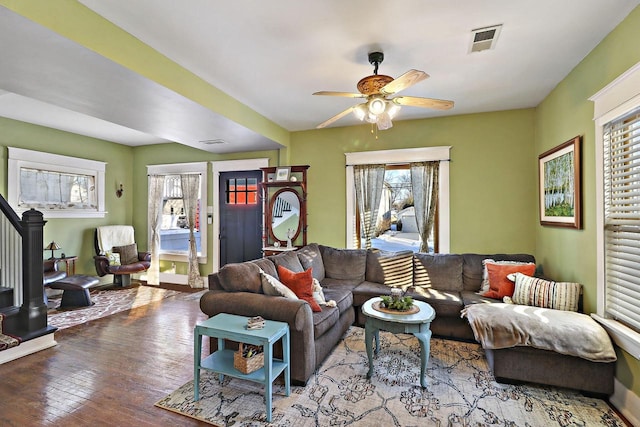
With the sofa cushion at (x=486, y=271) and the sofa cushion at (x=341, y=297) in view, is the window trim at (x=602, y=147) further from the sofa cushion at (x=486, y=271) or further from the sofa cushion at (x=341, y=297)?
the sofa cushion at (x=341, y=297)

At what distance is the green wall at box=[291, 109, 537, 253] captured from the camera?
4238 mm

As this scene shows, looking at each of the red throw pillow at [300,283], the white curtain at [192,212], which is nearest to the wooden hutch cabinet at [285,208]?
the white curtain at [192,212]

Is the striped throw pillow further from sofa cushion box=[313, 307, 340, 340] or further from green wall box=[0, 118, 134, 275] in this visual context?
green wall box=[0, 118, 134, 275]

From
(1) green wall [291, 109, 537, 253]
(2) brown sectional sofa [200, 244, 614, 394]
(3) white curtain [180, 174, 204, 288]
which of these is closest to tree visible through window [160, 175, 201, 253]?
A: (3) white curtain [180, 174, 204, 288]

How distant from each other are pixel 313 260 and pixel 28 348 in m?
3.13

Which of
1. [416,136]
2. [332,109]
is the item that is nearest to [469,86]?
[416,136]

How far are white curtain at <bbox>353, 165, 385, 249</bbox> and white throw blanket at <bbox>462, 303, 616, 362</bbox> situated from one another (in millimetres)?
2336

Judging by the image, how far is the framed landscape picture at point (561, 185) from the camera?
299cm

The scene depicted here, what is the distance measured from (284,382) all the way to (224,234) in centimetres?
377

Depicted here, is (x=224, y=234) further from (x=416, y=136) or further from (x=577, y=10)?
(x=577, y=10)

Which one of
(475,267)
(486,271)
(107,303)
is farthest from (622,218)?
(107,303)

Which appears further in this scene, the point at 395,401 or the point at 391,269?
the point at 391,269

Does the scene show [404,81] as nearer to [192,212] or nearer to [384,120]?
[384,120]

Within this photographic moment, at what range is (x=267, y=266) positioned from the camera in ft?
10.6
